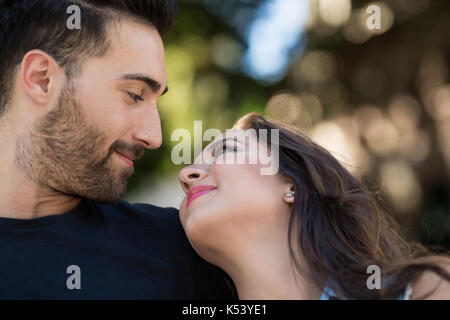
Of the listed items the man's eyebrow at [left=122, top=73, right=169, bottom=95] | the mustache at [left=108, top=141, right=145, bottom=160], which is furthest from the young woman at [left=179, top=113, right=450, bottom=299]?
the man's eyebrow at [left=122, top=73, right=169, bottom=95]

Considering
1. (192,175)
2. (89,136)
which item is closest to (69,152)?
(89,136)

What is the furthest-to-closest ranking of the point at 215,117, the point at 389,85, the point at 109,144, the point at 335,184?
the point at 389,85
the point at 215,117
the point at 109,144
the point at 335,184

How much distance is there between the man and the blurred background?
2.58 metres

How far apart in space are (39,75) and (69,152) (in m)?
0.39

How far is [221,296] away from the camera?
2.47 metres

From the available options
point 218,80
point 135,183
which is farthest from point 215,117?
point 135,183

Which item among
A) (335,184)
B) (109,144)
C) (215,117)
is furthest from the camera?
(215,117)

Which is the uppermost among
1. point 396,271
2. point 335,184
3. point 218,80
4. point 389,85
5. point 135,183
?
point 389,85

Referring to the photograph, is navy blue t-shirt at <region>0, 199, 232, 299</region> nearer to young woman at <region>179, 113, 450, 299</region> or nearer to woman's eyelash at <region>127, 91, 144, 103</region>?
young woman at <region>179, 113, 450, 299</region>

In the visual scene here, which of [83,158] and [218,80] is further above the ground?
[218,80]

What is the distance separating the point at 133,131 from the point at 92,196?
0.36 meters

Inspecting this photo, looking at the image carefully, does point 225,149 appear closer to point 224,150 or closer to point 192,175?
point 224,150

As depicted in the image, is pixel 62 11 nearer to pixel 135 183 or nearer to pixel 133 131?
pixel 133 131

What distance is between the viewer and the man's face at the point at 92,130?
8.02ft
